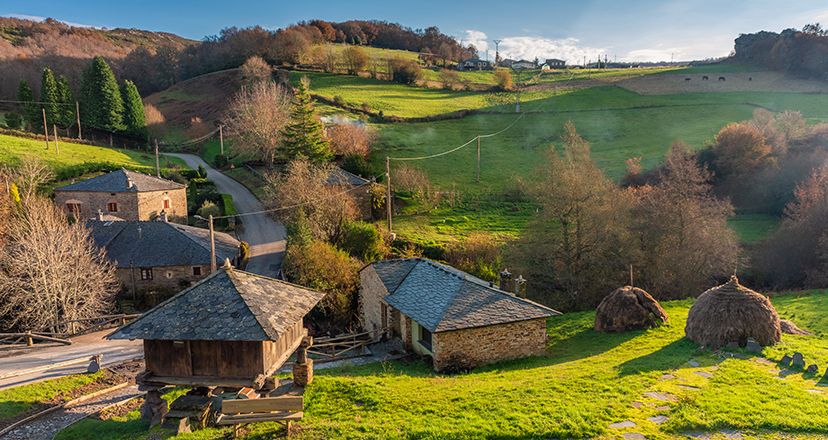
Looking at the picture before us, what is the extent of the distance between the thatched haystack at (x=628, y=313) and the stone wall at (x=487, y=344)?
435cm

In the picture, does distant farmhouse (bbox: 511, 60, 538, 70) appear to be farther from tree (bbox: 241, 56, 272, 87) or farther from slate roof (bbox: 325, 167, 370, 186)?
slate roof (bbox: 325, 167, 370, 186)

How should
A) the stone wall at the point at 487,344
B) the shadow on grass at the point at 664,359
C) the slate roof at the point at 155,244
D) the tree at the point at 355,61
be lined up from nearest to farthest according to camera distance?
the shadow on grass at the point at 664,359
the stone wall at the point at 487,344
the slate roof at the point at 155,244
the tree at the point at 355,61

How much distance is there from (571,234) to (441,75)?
227 ft

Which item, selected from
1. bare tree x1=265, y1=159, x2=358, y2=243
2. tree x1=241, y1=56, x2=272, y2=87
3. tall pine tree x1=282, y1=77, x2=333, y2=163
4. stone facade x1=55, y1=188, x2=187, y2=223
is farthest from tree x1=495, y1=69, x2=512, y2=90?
stone facade x1=55, y1=188, x2=187, y2=223

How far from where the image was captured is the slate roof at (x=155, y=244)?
3484 centimetres

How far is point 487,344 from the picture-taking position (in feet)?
69.8

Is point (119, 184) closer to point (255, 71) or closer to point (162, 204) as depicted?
point (162, 204)

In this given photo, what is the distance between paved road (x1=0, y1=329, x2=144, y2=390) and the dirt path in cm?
388

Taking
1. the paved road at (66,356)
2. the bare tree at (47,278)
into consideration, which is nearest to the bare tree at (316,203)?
the bare tree at (47,278)

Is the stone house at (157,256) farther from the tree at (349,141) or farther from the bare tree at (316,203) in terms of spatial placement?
the tree at (349,141)

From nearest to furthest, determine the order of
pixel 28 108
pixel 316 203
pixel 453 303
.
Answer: pixel 453 303, pixel 316 203, pixel 28 108

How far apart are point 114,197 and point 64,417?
30.2 meters

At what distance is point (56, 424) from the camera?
1719 centimetres

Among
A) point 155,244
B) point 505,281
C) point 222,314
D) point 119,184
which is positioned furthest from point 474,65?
point 222,314
